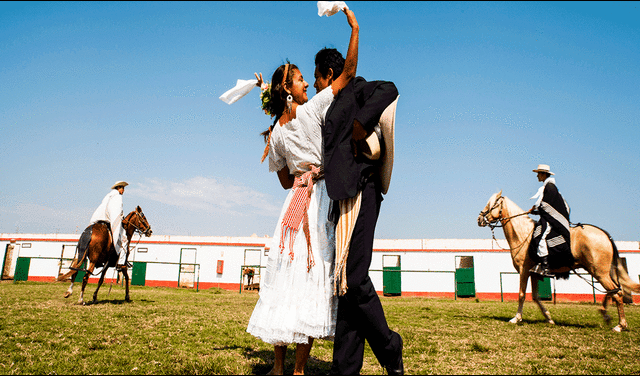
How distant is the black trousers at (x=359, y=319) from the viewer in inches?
88.9

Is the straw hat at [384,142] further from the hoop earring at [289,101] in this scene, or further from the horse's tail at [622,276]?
the horse's tail at [622,276]

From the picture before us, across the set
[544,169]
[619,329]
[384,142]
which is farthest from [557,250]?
[384,142]

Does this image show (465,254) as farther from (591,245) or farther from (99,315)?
(99,315)

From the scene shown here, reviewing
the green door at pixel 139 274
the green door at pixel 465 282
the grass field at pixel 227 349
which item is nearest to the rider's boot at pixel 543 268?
the grass field at pixel 227 349

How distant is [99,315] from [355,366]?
17.2 feet

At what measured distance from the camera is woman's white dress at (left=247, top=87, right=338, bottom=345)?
2.41 metres

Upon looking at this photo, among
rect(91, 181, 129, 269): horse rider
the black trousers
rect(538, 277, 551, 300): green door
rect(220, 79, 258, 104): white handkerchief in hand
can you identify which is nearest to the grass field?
the black trousers

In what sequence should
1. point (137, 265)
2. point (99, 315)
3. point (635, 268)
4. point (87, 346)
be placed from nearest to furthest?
1. point (87, 346)
2. point (99, 315)
3. point (635, 268)
4. point (137, 265)

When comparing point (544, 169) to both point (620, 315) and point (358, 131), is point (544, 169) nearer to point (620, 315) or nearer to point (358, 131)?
point (620, 315)

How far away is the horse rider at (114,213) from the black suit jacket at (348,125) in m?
8.31

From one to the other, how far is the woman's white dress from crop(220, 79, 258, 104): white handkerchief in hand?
0.57 meters

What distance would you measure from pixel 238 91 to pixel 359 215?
1.51m

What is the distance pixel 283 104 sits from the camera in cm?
294

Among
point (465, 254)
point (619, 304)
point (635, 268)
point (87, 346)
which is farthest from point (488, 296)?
point (87, 346)
